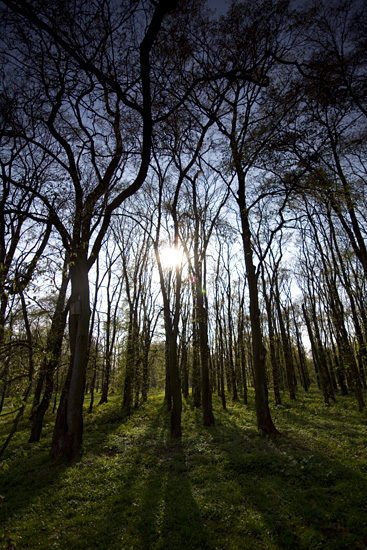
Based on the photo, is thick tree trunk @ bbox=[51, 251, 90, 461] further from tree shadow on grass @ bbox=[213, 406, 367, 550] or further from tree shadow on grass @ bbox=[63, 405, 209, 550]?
tree shadow on grass @ bbox=[213, 406, 367, 550]

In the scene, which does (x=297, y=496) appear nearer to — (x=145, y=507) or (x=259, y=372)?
(x=145, y=507)

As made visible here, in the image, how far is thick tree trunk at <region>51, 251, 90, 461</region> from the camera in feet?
28.3

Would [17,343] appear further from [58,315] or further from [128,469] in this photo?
[58,315]

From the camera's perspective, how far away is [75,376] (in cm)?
885

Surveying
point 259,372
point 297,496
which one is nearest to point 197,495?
point 297,496

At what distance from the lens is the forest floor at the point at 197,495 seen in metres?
4.52

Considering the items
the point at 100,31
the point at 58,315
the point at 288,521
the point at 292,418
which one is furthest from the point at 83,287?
the point at 292,418

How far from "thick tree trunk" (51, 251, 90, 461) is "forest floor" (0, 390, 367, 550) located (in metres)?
0.57

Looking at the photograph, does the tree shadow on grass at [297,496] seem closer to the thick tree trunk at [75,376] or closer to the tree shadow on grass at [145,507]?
the tree shadow on grass at [145,507]

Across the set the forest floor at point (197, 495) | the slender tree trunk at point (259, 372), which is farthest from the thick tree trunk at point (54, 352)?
the slender tree trunk at point (259, 372)

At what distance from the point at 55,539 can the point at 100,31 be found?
11.1 m

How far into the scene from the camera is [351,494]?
525cm

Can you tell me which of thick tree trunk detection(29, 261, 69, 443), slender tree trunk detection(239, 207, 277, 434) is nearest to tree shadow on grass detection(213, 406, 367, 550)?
slender tree trunk detection(239, 207, 277, 434)

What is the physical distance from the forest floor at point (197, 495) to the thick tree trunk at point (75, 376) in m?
0.57
